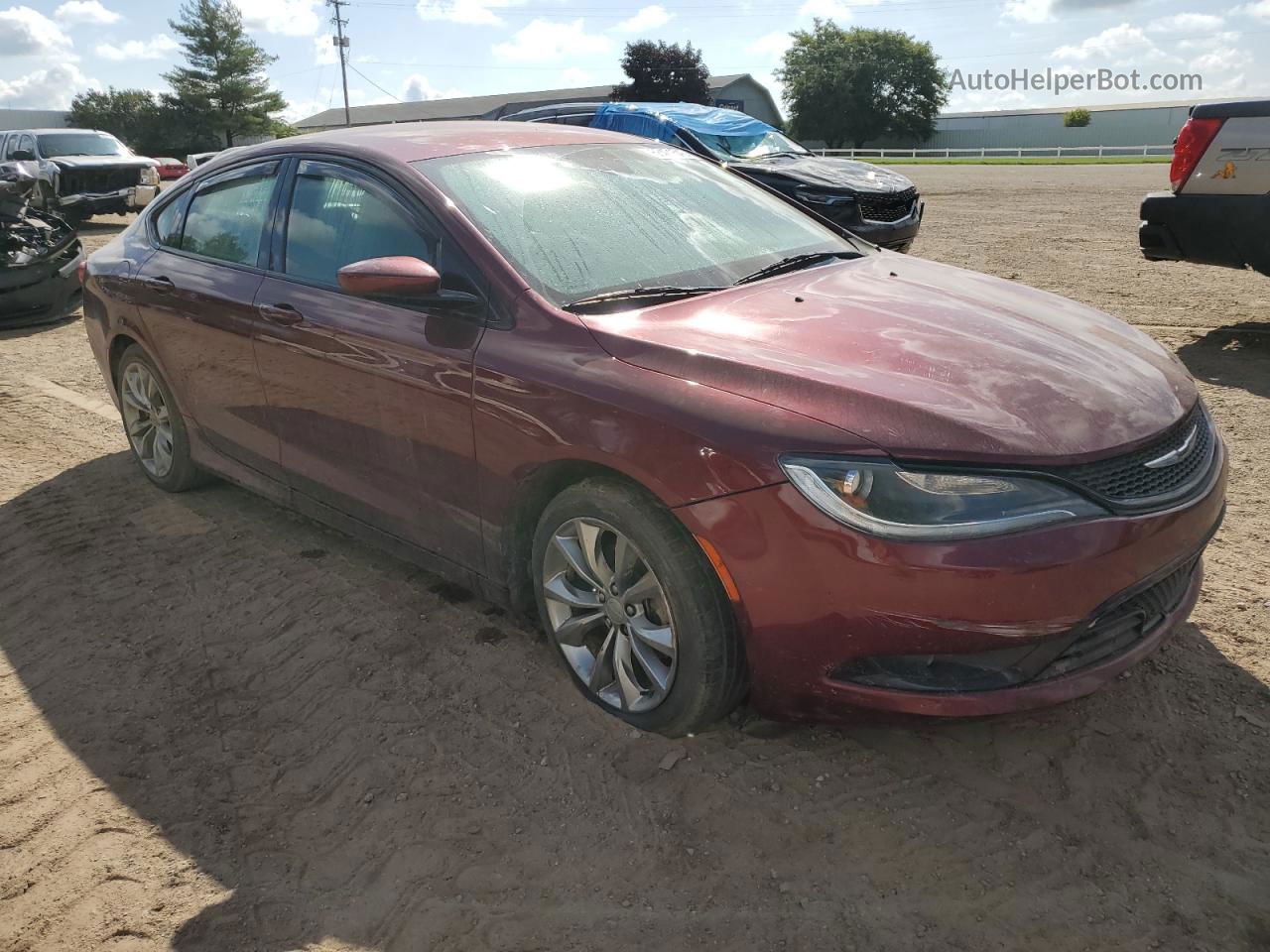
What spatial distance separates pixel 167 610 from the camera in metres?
3.71

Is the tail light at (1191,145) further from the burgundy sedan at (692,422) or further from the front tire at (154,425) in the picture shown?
the front tire at (154,425)

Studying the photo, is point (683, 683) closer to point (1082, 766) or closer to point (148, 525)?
point (1082, 766)

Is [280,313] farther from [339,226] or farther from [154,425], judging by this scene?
[154,425]

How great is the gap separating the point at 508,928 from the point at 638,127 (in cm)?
964

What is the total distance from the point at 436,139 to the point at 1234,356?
218 inches

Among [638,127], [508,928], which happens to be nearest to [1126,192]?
[638,127]

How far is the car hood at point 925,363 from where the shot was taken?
2.31m

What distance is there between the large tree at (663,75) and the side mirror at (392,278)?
3795 cm

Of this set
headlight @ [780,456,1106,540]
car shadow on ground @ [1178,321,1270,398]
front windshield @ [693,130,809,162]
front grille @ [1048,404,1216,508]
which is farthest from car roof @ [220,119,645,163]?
front windshield @ [693,130,809,162]

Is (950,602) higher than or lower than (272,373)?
lower

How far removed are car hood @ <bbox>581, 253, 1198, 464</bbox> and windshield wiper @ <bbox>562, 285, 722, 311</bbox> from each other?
63mm

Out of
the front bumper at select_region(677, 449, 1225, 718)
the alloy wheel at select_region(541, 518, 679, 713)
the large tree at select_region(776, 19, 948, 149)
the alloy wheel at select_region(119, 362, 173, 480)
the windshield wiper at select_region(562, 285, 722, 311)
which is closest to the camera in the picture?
the front bumper at select_region(677, 449, 1225, 718)

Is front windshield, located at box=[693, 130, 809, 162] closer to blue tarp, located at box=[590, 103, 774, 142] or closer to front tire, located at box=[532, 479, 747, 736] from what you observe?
blue tarp, located at box=[590, 103, 774, 142]

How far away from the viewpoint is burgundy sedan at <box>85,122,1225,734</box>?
2260 mm
